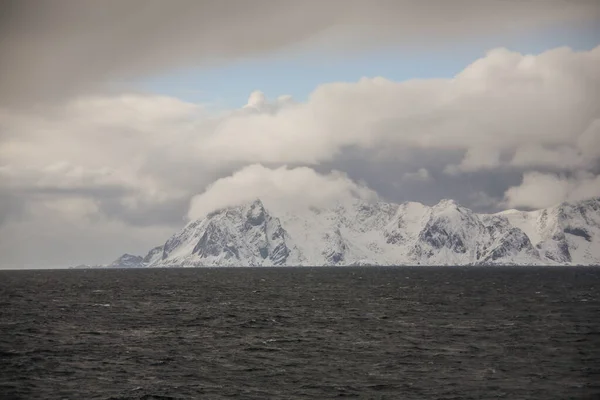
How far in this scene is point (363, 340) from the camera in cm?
9425

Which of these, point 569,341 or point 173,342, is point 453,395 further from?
point 173,342

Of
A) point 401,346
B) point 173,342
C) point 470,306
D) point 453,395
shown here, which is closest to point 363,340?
point 401,346

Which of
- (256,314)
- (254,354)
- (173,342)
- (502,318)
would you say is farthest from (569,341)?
(256,314)

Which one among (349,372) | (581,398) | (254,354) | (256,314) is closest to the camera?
(581,398)

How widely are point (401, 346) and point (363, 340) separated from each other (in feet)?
23.6

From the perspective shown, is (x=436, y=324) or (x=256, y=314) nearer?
(x=436, y=324)

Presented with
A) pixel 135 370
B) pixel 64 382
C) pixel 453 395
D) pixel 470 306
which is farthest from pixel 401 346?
pixel 470 306

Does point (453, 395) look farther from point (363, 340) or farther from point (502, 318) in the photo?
point (502, 318)

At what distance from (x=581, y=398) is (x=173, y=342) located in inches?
2132

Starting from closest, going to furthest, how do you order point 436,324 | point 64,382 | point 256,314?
point 64,382, point 436,324, point 256,314

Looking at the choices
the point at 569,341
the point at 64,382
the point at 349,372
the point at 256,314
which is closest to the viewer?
the point at 64,382

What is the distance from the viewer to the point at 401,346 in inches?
3489

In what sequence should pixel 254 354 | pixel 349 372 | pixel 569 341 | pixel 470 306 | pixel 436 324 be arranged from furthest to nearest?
pixel 470 306, pixel 436 324, pixel 569 341, pixel 254 354, pixel 349 372

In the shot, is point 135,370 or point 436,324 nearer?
point 135,370
